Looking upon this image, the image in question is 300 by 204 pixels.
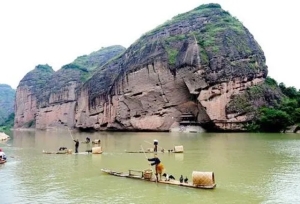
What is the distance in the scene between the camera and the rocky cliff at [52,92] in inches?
4063

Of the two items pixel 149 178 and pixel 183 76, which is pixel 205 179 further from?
pixel 183 76

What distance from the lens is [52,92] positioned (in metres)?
108

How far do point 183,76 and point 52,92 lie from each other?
54439mm

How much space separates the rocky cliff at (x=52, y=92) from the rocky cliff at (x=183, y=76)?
786 inches

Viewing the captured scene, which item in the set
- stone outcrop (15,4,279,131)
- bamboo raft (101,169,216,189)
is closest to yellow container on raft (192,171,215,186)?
bamboo raft (101,169,216,189)

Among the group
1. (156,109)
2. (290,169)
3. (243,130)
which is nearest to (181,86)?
(156,109)

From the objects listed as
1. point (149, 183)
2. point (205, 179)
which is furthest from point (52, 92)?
point (205, 179)

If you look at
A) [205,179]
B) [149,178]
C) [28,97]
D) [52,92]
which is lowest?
[149,178]

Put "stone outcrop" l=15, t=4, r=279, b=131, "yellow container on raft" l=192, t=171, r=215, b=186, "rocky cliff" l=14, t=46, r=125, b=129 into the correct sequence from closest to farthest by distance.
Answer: "yellow container on raft" l=192, t=171, r=215, b=186 → "stone outcrop" l=15, t=4, r=279, b=131 → "rocky cliff" l=14, t=46, r=125, b=129

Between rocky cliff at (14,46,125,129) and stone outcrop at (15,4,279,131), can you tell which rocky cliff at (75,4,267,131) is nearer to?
stone outcrop at (15,4,279,131)

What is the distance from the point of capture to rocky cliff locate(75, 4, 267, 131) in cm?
6078

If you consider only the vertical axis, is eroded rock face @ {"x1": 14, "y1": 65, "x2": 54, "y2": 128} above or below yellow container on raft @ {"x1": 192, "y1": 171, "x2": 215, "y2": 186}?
above

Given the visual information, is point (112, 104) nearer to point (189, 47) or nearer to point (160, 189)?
point (189, 47)

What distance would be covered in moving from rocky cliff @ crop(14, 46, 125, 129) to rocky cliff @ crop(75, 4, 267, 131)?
1996 cm
